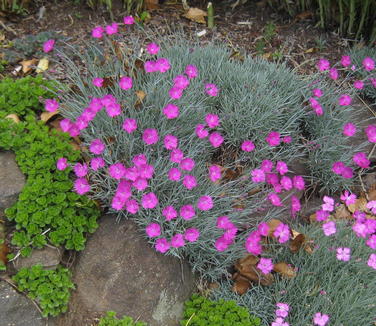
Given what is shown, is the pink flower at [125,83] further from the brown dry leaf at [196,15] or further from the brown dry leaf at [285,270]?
the brown dry leaf at [196,15]

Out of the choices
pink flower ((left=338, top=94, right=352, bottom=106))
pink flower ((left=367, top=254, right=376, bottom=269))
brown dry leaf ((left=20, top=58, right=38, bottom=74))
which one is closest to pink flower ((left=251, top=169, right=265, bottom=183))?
pink flower ((left=367, top=254, right=376, bottom=269))

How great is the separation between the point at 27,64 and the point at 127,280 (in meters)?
1.71

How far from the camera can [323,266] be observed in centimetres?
244

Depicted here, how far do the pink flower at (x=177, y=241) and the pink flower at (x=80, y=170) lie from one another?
0.58m

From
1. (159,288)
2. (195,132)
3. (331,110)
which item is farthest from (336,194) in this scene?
(159,288)

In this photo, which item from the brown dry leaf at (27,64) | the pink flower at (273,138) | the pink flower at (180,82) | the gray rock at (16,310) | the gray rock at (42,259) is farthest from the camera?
the brown dry leaf at (27,64)

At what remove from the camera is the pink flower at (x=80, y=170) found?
2367mm

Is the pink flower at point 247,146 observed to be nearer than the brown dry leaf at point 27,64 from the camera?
Yes

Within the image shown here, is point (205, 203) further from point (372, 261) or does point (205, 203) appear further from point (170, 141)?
point (372, 261)

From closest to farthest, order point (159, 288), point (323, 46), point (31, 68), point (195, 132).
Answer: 1. point (159, 288)
2. point (195, 132)
3. point (31, 68)
4. point (323, 46)

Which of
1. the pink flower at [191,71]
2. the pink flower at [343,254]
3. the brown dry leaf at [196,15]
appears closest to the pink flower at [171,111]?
the pink flower at [191,71]

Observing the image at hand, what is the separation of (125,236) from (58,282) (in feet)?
1.37

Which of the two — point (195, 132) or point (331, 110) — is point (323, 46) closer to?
point (331, 110)

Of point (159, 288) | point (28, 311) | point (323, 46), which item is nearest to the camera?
point (28, 311)
